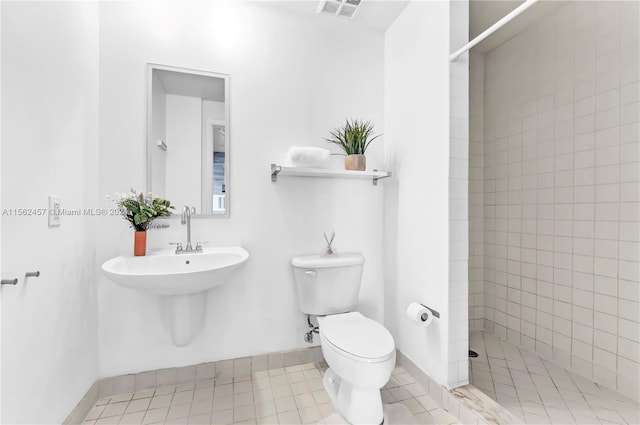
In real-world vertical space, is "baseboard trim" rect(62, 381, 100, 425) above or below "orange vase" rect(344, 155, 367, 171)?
below

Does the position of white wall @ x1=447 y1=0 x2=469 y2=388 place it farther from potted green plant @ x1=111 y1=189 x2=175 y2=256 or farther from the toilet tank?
potted green plant @ x1=111 y1=189 x2=175 y2=256

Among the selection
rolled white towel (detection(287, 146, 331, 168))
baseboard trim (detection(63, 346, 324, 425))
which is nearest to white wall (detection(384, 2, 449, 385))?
rolled white towel (detection(287, 146, 331, 168))

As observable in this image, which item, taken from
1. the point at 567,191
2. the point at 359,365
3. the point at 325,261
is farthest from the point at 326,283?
the point at 567,191

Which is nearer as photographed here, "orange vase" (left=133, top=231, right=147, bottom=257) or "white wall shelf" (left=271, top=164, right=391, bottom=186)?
"orange vase" (left=133, top=231, right=147, bottom=257)

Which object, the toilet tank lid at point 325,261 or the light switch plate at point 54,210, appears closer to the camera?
the light switch plate at point 54,210

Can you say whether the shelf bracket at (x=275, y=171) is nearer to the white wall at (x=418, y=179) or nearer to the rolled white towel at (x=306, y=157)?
the rolled white towel at (x=306, y=157)

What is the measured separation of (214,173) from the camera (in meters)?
1.69

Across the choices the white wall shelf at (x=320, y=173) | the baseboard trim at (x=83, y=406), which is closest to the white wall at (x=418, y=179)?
the white wall shelf at (x=320, y=173)

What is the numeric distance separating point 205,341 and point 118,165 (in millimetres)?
1086

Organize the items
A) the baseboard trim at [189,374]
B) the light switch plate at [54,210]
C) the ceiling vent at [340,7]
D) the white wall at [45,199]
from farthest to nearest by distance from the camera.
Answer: the ceiling vent at [340,7] → the baseboard trim at [189,374] → the light switch plate at [54,210] → the white wall at [45,199]

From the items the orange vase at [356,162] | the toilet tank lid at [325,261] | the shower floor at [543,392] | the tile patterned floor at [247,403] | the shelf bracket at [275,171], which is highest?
the orange vase at [356,162]

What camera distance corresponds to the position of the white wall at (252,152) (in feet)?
5.11

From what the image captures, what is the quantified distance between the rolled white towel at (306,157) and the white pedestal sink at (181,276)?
0.58 m

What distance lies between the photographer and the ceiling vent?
1.73 m
